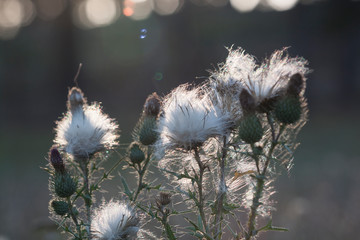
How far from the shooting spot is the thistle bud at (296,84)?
1737mm

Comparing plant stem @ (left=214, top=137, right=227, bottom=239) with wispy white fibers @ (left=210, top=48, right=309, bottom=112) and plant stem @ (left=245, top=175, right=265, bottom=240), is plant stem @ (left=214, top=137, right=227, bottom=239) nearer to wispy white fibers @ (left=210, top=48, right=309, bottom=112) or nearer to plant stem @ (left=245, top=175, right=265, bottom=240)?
plant stem @ (left=245, top=175, right=265, bottom=240)

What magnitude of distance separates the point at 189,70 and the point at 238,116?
16706 millimetres

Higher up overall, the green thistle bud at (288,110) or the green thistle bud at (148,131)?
the green thistle bud at (148,131)

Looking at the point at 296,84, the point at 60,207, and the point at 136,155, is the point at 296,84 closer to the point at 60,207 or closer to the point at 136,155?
the point at 136,155

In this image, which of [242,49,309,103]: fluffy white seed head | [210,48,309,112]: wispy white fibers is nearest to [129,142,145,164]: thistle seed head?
[210,48,309,112]: wispy white fibers

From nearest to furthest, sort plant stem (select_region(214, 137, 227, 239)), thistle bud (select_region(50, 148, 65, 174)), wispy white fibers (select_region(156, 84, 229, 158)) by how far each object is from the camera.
Result: 1. plant stem (select_region(214, 137, 227, 239))
2. wispy white fibers (select_region(156, 84, 229, 158))
3. thistle bud (select_region(50, 148, 65, 174))

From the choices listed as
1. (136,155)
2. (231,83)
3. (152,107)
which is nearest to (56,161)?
(136,155)

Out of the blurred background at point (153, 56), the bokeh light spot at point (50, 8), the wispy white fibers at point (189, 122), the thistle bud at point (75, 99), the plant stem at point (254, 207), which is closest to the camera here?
the plant stem at point (254, 207)

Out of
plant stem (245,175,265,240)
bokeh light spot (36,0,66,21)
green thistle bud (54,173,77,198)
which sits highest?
bokeh light spot (36,0,66,21)

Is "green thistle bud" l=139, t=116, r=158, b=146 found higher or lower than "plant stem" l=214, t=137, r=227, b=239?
higher

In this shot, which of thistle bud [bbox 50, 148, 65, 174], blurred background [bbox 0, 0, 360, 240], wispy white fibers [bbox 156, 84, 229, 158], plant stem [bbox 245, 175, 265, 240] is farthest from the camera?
blurred background [bbox 0, 0, 360, 240]

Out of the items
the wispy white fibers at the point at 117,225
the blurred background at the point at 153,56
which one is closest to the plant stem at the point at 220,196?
the wispy white fibers at the point at 117,225

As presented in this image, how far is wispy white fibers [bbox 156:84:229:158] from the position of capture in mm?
1847

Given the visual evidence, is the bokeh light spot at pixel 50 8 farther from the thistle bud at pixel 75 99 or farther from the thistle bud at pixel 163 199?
Result: the thistle bud at pixel 163 199
